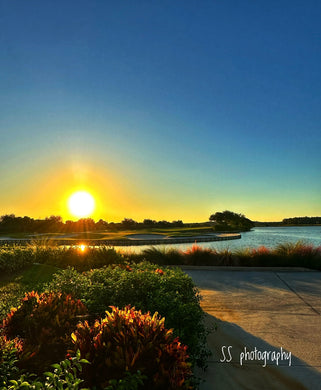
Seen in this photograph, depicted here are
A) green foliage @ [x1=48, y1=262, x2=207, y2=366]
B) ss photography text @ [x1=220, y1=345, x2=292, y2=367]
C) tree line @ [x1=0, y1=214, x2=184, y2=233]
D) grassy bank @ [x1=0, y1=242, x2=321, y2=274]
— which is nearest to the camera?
green foliage @ [x1=48, y1=262, x2=207, y2=366]

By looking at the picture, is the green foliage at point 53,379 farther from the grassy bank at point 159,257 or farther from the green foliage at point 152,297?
the grassy bank at point 159,257

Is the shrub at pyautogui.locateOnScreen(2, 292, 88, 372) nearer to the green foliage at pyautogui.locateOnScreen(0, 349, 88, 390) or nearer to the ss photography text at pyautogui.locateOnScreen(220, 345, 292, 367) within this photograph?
the green foliage at pyautogui.locateOnScreen(0, 349, 88, 390)

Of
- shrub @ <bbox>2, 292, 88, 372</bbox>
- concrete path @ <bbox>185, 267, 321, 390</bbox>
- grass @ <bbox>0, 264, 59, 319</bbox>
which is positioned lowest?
concrete path @ <bbox>185, 267, 321, 390</bbox>

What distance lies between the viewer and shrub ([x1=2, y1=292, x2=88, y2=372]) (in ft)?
7.73

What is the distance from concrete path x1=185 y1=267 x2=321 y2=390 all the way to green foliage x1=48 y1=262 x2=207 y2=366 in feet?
1.08

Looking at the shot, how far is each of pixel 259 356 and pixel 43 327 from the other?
2.47m

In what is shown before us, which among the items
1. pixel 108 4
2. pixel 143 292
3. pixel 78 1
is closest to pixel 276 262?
pixel 143 292

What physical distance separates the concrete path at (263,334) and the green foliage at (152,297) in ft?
1.08

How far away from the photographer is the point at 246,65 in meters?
10.0

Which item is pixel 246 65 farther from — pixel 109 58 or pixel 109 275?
pixel 109 275

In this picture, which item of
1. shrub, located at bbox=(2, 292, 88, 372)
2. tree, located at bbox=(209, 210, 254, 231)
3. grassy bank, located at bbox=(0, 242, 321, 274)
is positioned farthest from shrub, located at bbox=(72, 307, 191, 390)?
tree, located at bbox=(209, 210, 254, 231)

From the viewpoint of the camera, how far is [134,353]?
1843 millimetres

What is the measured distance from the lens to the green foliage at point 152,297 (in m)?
2.84

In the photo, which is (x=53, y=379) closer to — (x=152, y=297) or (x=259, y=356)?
(x=152, y=297)
